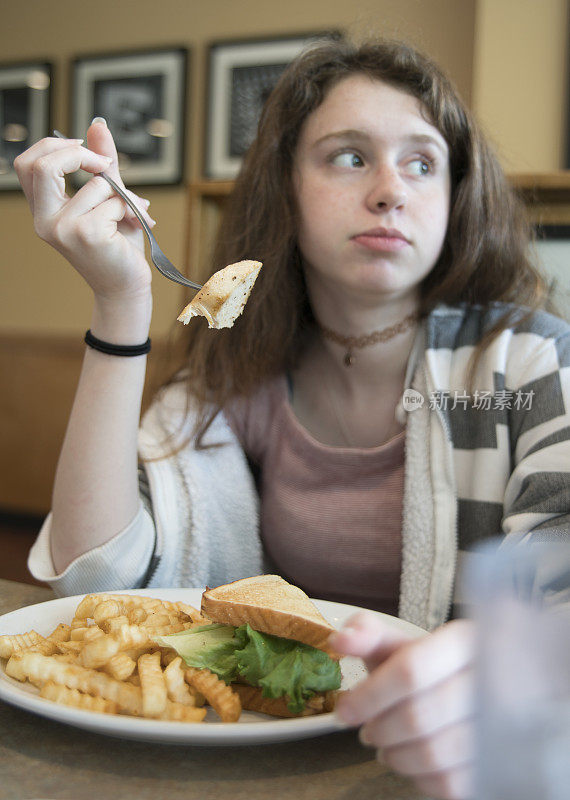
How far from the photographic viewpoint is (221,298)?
0.85m

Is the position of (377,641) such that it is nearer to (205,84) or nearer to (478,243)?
(478,243)

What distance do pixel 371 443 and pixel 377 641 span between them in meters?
0.86

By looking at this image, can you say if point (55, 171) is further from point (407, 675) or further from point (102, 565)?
point (407, 675)

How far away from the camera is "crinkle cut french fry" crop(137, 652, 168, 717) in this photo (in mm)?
517

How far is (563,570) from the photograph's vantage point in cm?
28

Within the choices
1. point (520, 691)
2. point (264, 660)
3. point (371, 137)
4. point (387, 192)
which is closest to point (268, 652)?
point (264, 660)

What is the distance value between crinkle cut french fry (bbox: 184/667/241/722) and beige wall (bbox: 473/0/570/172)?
90.6 inches

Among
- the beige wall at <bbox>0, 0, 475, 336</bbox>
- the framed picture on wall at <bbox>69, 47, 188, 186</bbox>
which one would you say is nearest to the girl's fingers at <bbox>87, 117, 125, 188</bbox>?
the beige wall at <bbox>0, 0, 475, 336</bbox>

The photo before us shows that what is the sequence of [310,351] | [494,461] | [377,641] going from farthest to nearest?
1. [310,351]
2. [494,461]
3. [377,641]

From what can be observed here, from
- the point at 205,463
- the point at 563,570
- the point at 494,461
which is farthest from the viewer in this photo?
the point at 205,463

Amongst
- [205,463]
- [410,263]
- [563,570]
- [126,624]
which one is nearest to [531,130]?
[410,263]

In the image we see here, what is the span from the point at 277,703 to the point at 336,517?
2.15ft

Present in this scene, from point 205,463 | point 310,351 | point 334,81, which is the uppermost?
point 334,81

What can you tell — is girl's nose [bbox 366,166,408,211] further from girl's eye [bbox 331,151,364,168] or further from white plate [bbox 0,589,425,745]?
white plate [bbox 0,589,425,745]
